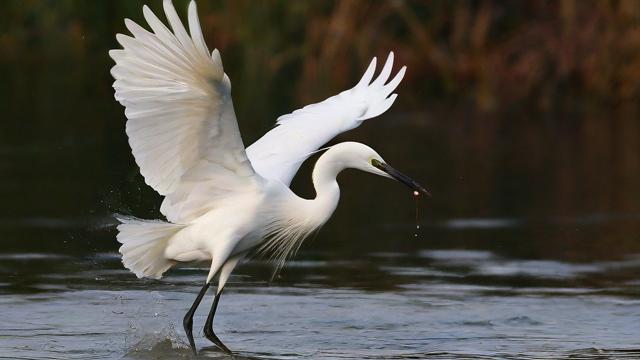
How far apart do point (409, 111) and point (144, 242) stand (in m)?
14.6

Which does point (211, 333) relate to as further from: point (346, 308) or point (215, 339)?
point (346, 308)

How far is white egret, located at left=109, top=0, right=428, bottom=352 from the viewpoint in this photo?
24.6ft

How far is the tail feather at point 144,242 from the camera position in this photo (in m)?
8.44

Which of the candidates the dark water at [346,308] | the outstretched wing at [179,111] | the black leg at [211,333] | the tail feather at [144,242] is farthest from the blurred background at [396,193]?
the outstretched wing at [179,111]

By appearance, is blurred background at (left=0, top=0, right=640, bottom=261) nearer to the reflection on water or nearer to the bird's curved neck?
the reflection on water

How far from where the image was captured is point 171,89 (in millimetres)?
7590

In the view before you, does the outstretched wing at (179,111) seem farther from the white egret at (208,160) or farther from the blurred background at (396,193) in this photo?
the blurred background at (396,193)

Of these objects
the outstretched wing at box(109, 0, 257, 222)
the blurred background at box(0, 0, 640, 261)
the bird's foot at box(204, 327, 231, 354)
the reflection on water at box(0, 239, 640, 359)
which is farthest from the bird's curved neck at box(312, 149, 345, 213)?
the blurred background at box(0, 0, 640, 261)

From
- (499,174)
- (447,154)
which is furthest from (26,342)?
(447,154)

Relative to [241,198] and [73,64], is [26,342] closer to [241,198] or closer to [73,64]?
[241,198]

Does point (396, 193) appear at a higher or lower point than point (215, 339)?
higher

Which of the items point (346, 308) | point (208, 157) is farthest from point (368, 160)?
point (346, 308)

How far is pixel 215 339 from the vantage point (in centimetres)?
823

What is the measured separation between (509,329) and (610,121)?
12813 mm
